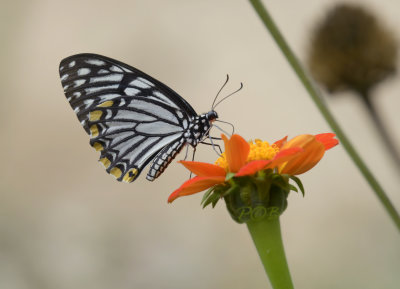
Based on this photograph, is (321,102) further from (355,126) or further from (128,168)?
(355,126)

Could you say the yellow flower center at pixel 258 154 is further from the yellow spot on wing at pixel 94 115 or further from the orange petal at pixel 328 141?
the yellow spot on wing at pixel 94 115

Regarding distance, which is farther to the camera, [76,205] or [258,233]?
[76,205]

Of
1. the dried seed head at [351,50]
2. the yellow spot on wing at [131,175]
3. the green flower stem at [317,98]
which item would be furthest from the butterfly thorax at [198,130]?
the dried seed head at [351,50]

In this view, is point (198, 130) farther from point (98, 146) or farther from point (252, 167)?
point (252, 167)

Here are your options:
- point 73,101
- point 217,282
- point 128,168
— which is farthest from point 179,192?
point 217,282

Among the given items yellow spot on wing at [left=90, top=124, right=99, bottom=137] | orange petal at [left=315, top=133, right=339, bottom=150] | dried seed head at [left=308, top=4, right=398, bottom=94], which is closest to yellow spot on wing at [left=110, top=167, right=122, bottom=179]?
yellow spot on wing at [left=90, top=124, right=99, bottom=137]

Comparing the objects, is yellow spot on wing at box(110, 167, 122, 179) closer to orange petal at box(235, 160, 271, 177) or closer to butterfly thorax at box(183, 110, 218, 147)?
butterfly thorax at box(183, 110, 218, 147)
